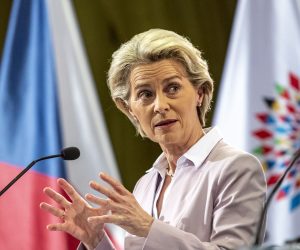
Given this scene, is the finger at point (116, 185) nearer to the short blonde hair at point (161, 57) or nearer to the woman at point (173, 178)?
the woman at point (173, 178)

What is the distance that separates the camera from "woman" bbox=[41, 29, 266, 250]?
5.37ft

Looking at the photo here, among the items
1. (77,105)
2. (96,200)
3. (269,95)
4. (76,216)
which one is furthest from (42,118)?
(96,200)

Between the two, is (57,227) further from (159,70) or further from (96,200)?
(159,70)

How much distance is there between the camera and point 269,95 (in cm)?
346

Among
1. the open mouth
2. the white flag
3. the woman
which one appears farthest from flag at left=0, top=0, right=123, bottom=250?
the open mouth

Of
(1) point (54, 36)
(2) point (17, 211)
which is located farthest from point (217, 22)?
(2) point (17, 211)

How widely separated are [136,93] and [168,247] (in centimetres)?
57

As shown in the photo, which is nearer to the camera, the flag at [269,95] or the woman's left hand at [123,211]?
the woman's left hand at [123,211]

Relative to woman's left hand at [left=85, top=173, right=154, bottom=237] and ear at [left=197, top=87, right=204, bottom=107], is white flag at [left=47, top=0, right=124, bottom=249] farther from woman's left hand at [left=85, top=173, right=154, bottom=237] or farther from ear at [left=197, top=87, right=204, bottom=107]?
woman's left hand at [left=85, top=173, right=154, bottom=237]

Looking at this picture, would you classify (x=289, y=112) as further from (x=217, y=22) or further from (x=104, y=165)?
(x=104, y=165)

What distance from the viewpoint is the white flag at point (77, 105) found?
3.32 m

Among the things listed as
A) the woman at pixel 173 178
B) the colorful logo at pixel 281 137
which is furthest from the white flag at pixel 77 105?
the woman at pixel 173 178

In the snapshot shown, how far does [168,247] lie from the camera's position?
5.38 ft

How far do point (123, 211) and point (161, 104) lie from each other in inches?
17.3
